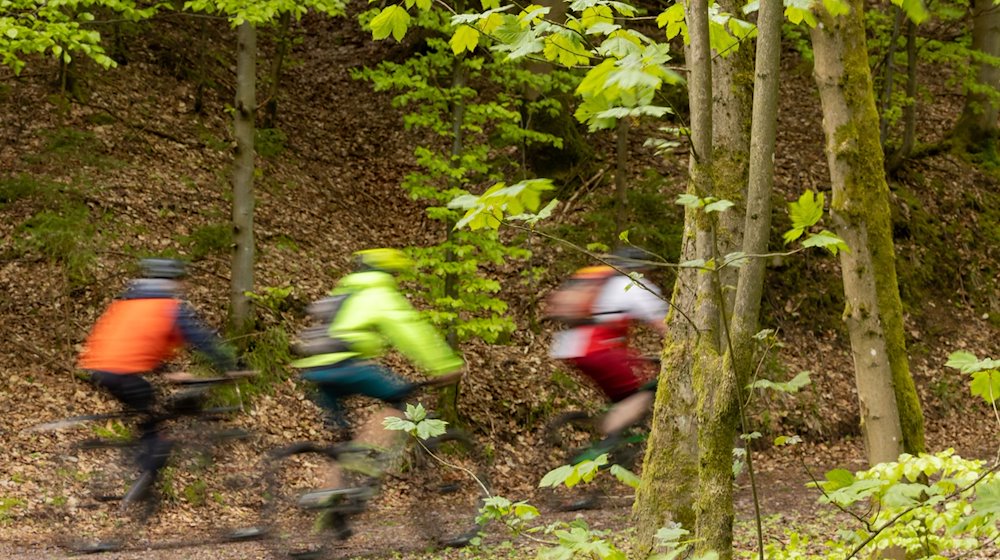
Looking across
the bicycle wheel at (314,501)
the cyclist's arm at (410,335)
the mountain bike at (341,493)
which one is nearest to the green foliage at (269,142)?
the mountain bike at (341,493)

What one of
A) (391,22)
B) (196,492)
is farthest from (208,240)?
(391,22)

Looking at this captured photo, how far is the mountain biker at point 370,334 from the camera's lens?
561 centimetres

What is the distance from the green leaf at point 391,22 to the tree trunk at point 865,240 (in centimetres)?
382

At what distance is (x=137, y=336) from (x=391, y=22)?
3.82 meters

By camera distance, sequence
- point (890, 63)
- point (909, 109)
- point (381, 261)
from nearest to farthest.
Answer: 1. point (381, 261)
2. point (890, 63)
3. point (909, 109)

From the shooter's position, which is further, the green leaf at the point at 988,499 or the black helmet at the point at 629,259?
the black helmet at the point at 629,259

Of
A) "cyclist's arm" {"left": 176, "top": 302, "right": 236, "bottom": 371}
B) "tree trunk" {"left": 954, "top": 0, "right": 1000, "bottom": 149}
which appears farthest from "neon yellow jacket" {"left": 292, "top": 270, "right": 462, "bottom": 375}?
"tree trunk" {"left": 954, "top": 0, "right": 1000, "bottom": 149}

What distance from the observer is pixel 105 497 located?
7.13m

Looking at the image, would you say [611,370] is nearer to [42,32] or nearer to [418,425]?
[418,425]

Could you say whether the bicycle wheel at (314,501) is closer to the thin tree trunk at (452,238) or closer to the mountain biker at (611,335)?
the mountain biker at (611,335)

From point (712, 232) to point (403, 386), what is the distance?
330 cm

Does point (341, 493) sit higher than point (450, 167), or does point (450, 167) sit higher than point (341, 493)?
point (450, 167)

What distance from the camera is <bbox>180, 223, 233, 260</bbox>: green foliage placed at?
1279cm

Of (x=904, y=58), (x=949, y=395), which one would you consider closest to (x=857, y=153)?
(x=949, y=395)
